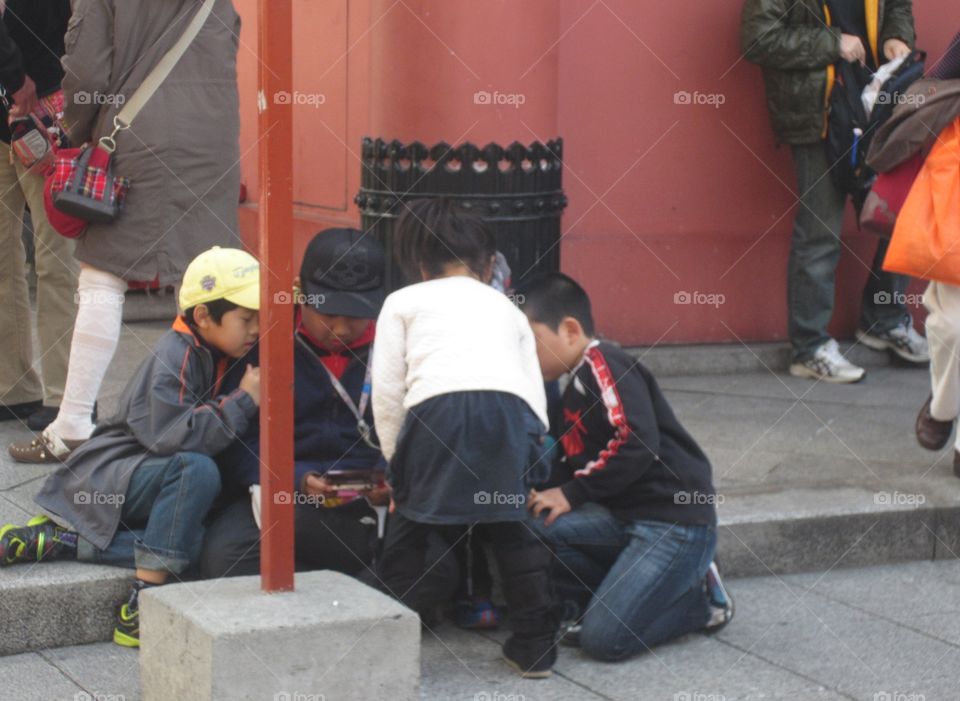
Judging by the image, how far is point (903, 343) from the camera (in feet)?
24.5

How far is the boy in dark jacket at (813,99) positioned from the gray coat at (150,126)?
2712 millimetres

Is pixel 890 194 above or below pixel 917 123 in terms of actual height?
A: below

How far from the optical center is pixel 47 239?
5.79m

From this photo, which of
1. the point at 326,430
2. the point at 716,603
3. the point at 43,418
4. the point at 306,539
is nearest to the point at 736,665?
the point at 716,603

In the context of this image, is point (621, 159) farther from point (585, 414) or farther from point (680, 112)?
point (585, 414)

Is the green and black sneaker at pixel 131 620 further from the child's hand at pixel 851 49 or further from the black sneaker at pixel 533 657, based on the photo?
the child's hand at pixel 851 49

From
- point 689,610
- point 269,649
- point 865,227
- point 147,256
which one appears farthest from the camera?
point 865,227

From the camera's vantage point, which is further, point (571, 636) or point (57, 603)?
point (571, 636)

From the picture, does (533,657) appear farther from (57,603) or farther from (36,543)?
(36,543)

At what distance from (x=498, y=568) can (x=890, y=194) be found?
2218mm

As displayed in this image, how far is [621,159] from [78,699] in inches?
159

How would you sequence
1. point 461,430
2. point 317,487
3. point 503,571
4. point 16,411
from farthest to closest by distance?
1. point 16,411
2. point 317,487
3. point 503,571
4. point 461,430

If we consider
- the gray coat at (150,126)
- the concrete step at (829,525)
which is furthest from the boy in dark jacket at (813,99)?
the gray coat at (150,126)

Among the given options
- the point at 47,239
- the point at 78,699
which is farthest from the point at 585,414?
the point at 47,239
